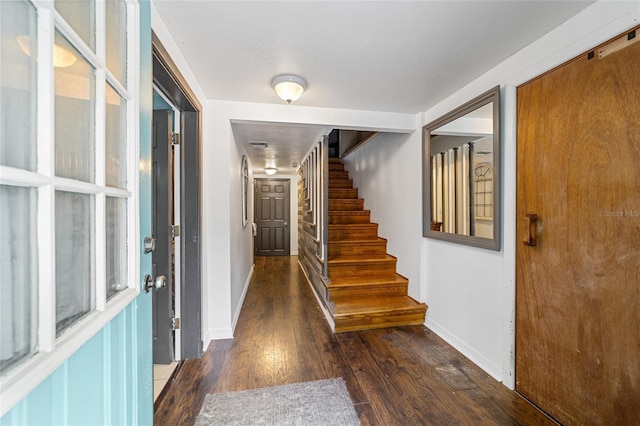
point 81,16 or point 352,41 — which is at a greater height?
point 352,41

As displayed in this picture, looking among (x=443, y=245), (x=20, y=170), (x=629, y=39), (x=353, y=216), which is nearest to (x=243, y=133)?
(x=353, y=216)

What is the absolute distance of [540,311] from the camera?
153cm

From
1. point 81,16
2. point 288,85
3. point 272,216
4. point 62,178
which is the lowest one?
point 272,216

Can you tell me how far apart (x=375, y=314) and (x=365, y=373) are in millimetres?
728

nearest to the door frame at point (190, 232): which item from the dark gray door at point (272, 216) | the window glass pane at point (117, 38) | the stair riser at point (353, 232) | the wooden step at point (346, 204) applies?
the window glass pane at point (117, 38)

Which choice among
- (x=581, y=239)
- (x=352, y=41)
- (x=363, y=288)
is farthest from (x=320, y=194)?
(x=581, y=239)

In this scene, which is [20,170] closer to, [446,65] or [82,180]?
[82,180]

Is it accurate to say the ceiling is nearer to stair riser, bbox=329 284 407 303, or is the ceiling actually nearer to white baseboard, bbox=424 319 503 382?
stair riser, bbox=329 284 407 303

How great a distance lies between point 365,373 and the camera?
74.0 inches

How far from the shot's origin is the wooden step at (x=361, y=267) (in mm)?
3084

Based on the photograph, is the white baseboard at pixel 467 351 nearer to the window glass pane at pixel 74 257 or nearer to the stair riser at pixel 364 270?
the stair riser at pixel 364 270

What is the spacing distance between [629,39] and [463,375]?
6.80ft

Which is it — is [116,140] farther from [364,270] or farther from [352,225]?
[352,225]

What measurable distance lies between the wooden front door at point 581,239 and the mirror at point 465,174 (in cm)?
21
